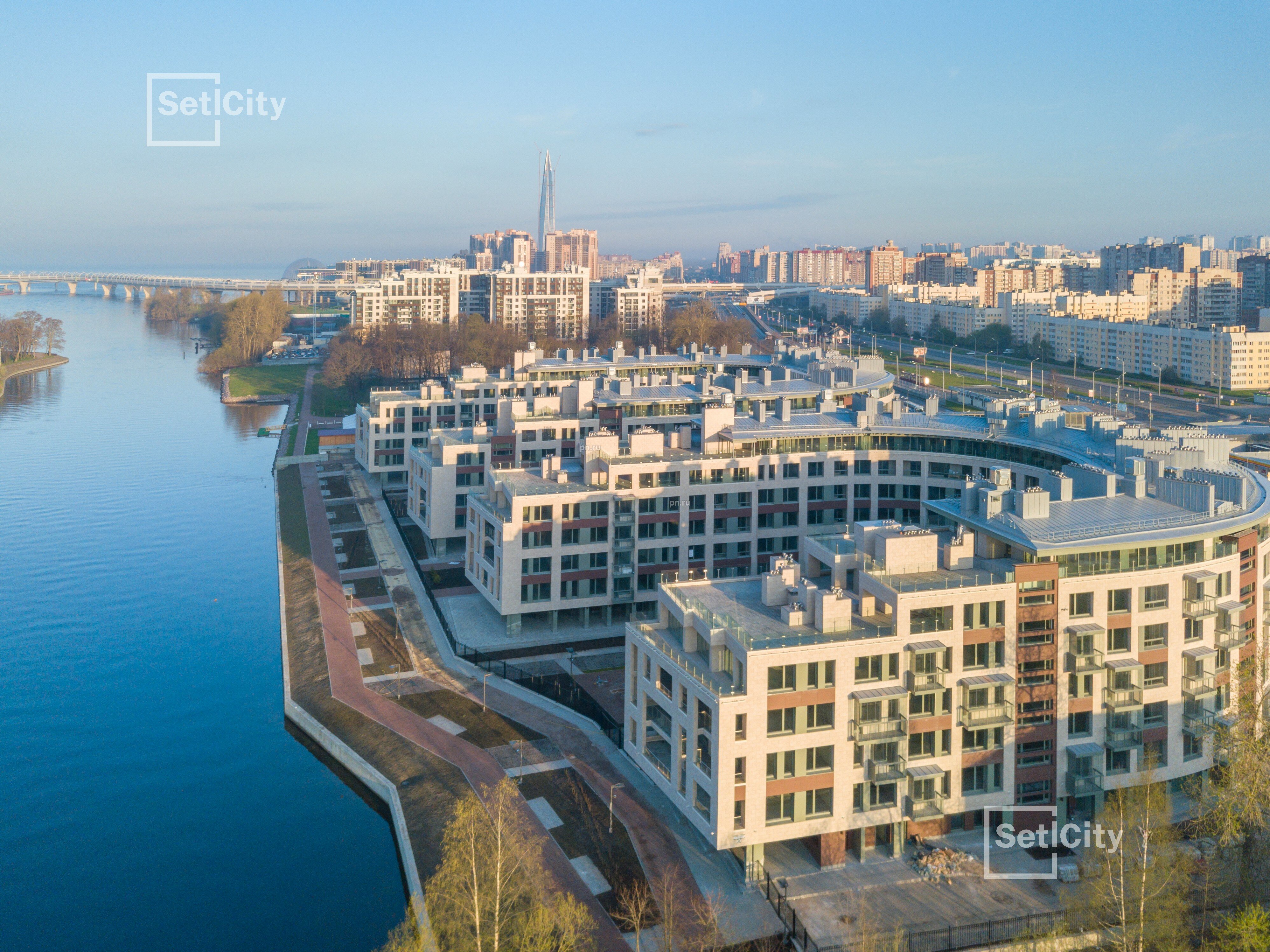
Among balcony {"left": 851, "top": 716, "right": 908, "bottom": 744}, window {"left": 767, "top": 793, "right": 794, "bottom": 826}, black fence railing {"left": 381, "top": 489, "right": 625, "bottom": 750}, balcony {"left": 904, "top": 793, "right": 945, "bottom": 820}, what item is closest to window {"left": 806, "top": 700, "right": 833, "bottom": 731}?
balcony {"left": 851, "top": 716, "right": 908, "bottom": 744}

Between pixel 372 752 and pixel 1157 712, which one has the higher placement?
pixel 1157 712

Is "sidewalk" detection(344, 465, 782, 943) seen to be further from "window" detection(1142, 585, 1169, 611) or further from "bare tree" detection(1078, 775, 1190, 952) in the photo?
"window" detection(1142, 585, 1169, 611)

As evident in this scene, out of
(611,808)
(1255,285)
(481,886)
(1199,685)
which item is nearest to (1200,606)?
(1199,685)

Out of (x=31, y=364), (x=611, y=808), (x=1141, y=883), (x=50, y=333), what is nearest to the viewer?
(x=1141, y=883)

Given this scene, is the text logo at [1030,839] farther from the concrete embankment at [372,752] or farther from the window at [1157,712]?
the concrete embankment at [372,752]

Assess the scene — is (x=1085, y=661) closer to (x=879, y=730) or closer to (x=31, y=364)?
(x=879, y=730)
